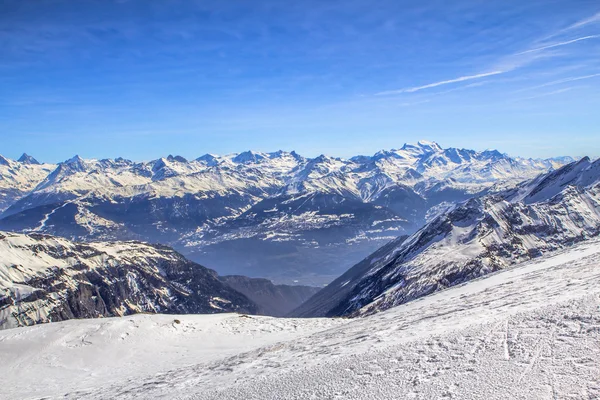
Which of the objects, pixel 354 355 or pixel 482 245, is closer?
pixel 354 355

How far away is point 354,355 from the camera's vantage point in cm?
2408

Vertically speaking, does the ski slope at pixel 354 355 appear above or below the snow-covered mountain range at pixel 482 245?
above

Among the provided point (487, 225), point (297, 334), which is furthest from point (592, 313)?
point (487, 225)

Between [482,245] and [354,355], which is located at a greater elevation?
[354,355]

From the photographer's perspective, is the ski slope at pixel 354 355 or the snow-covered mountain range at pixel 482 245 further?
the snow-covered mountain range at pixel 482 245

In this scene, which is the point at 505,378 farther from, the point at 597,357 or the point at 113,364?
the point at 113,364

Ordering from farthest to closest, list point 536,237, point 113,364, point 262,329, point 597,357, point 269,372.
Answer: point 536,237, point 262,329, point 113,364, point 269,372, point 597,357

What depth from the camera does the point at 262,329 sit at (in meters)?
45.5

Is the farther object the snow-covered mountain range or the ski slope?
the snow-covered mountain range

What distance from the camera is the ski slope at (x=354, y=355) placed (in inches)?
737

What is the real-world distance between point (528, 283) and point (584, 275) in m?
5.34

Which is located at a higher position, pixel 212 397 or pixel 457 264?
pixel 212 397

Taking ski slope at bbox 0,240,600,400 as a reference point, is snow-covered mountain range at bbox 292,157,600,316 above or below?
below

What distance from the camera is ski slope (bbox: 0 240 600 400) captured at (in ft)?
61.4
